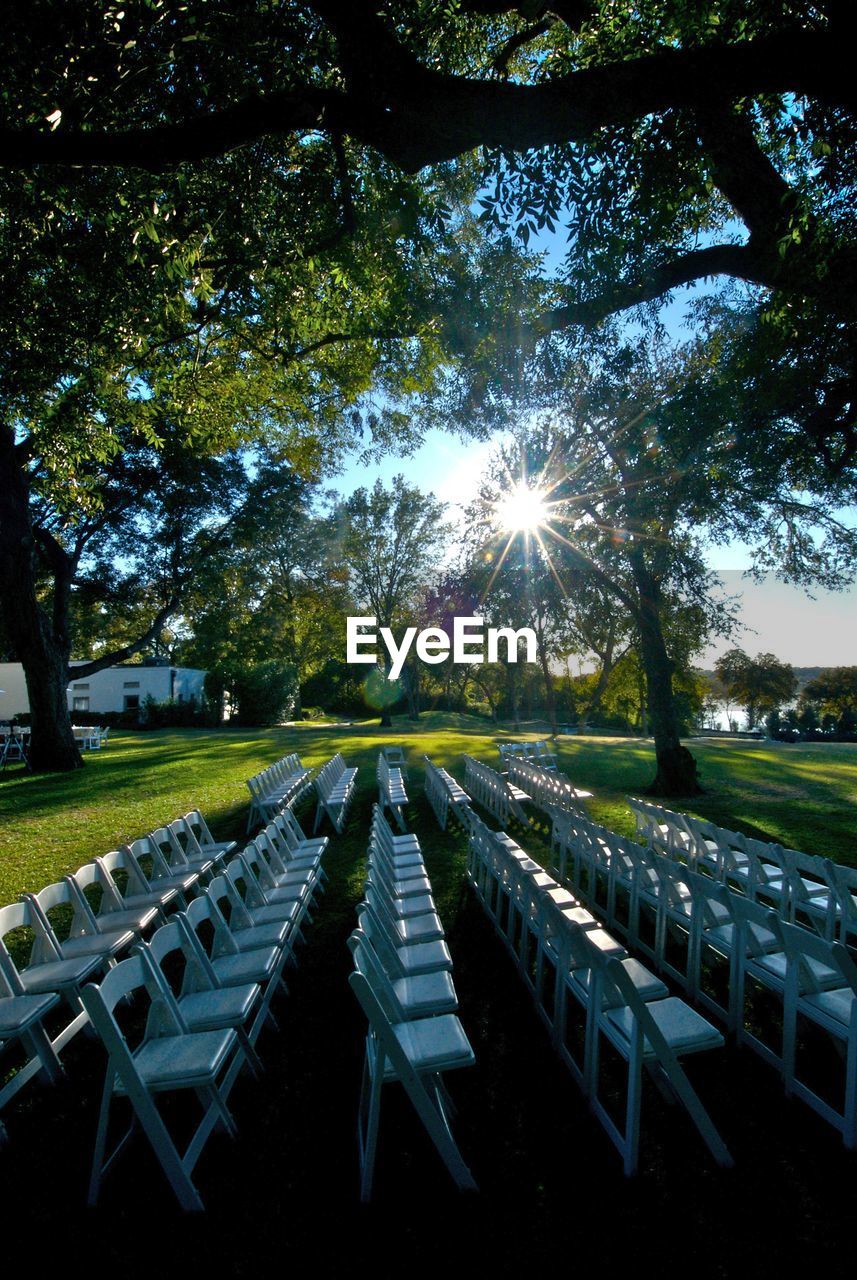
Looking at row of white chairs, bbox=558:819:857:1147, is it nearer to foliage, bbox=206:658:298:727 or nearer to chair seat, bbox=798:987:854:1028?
chair seat, bbox=798:987:854:1028

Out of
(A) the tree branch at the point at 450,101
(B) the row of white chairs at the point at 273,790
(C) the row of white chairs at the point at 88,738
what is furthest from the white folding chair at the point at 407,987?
(C) the row of white chairs at the point at 88,738

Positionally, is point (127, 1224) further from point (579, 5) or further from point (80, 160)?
point (579, 5)

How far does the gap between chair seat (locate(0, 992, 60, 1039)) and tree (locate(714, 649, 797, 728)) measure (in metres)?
59.0

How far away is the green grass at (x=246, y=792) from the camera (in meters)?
8.35

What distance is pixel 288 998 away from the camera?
13.6 ft

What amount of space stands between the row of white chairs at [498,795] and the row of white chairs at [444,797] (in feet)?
1.70

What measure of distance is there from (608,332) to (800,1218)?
7078 mm

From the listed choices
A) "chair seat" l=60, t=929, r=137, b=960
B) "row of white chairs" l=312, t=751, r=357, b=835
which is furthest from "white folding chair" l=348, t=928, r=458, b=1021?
"row of white chairs" l=312, t=751, r=357, b=835

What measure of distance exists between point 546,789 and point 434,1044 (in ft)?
23.5

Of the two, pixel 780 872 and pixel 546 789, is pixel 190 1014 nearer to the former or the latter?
pixel 780 872

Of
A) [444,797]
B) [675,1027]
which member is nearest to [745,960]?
[675,1027]

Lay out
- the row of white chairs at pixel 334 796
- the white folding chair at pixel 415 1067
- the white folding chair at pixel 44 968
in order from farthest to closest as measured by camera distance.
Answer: the row of white chairs at pixel 334 796 < the white folding chair at pixel 44 968 < the white folding chair at pixel 415 1067

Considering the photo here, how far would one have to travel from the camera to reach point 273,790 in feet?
34.0

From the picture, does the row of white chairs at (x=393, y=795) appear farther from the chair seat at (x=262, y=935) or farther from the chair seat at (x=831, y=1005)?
the chair seat at (x=831, y=1005)
